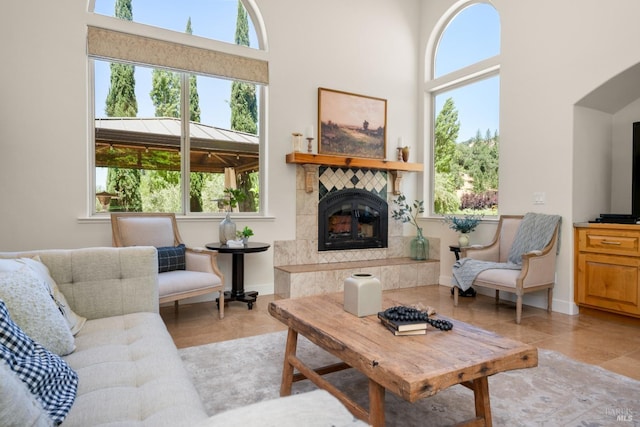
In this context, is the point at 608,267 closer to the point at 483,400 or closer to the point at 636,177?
the point at 636,177

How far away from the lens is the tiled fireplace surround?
4.44m

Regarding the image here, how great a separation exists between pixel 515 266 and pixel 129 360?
3635 mm

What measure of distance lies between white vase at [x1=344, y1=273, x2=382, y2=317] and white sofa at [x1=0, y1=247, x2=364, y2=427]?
90cm

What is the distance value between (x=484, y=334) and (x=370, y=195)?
3619 mm

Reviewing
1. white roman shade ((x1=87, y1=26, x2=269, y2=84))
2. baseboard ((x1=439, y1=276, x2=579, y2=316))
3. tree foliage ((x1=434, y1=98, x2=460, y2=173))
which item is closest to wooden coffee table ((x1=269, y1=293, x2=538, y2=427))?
baseboard ((x1=439, y1=276, x2=579, y2=316))

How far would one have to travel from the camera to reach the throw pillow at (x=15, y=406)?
76 cm

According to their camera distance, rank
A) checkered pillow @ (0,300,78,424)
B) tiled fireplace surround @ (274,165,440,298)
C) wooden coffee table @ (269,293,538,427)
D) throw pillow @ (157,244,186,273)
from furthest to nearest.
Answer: tiled fireplace surround @ (274,165,440,298) → throw pillow @ (157,244,186,273) → wooden coffee table @ (269,293,538,427) → checkered pillow @ (0,300,78,424)

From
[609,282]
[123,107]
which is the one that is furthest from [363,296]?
[123,107]

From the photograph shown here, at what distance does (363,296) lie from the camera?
2049 millimetres

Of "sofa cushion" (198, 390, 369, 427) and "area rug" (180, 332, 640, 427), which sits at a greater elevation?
"sofa cushion" (198, 390, 369, 427)

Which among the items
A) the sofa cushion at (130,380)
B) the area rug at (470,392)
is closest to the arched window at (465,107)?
the area rug at (470,392)

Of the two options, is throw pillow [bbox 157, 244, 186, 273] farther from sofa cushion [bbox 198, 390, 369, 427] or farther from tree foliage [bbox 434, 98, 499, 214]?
tree foliage [bbox 434, 98, 499, 214]

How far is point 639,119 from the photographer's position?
401 centimetres

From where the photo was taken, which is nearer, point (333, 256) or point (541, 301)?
point (541, 301)
